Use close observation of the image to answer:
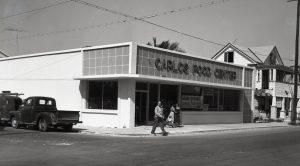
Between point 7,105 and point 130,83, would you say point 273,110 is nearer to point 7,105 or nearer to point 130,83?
point 130,83

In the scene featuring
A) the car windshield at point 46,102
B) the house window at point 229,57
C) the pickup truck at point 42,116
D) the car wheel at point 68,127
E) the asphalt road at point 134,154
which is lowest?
the car wheel at point 68,127

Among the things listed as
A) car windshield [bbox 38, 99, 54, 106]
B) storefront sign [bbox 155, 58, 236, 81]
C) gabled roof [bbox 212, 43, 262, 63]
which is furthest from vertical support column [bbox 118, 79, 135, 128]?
gabled roof [bbox 212, 43, 262, 63]

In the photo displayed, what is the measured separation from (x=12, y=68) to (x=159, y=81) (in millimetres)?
15078

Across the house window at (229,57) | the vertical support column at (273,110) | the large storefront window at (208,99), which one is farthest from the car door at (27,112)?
the house window at (229,57)

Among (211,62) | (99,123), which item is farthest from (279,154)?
(211,62)

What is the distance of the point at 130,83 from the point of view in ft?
80.8

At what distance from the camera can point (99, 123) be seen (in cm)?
2581

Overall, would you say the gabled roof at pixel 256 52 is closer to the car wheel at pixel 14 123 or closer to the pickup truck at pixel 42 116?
the pickup truck at pixel 42 116

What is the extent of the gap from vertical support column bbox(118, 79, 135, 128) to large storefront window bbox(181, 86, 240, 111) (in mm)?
5709

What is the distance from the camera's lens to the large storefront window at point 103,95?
83.7 ft

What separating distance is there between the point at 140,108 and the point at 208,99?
25.5 feet

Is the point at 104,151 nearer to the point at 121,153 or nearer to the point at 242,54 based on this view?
the point at 121,153

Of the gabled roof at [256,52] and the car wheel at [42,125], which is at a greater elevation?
the gabled roof at [256,52]

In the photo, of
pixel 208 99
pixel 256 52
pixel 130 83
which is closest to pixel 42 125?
pixel 130 83
